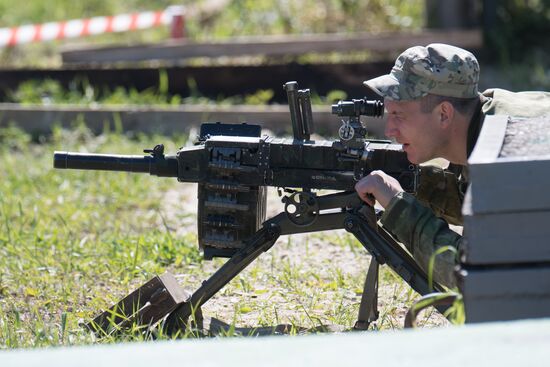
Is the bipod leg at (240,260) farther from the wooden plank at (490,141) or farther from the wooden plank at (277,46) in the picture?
the wooden plank at (277,46)

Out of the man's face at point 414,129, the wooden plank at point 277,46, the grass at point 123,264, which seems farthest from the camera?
the wooden plank at point 277,46

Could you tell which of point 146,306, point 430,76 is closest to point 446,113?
point 430,76

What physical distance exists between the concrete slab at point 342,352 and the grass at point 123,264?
1469 millimetres

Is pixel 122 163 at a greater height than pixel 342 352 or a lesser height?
greater

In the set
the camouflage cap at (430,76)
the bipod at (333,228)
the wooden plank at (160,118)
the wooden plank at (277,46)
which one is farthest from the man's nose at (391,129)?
the wooden plank at (277,46)

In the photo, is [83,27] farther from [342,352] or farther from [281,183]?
[342,352]

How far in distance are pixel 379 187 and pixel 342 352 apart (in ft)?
5.23

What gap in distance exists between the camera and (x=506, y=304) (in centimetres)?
328

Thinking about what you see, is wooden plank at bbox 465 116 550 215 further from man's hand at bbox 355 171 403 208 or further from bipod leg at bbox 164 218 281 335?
bipod leg at bbox 164 218 281 335

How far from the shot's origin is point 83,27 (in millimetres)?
12742

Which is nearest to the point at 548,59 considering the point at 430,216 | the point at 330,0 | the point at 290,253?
the point at 330,0

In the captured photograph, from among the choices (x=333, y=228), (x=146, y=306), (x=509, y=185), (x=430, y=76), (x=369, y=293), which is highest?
(x=430, y=76)

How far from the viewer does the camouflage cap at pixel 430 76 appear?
13.7ft

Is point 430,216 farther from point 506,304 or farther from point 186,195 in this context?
point 186,195
